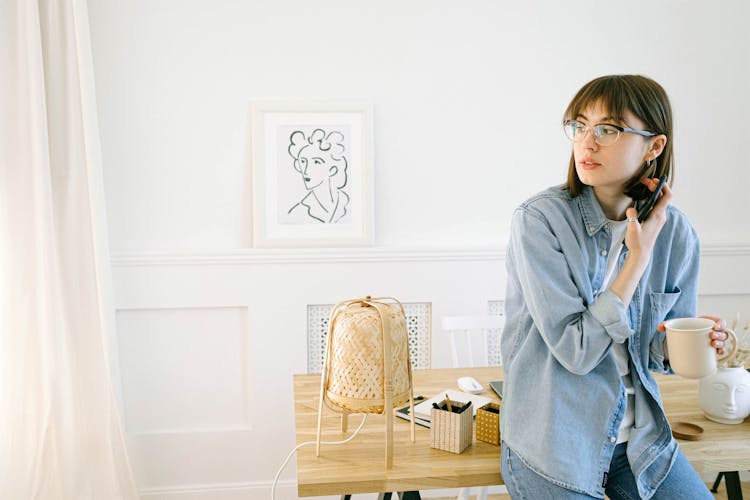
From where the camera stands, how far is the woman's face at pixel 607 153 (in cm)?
137

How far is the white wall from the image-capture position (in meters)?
2.54

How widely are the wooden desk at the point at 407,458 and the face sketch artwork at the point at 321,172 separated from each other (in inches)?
38.4

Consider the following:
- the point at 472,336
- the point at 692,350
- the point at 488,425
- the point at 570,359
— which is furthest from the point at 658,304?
the point at 472,336

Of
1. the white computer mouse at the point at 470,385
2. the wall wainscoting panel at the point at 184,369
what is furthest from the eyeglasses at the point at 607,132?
the wall wainscoting panel at the point at 184,369

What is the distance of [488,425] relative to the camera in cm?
155

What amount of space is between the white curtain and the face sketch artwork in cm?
72

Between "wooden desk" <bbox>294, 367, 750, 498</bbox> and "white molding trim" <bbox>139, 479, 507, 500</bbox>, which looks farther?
"white molding trim" <bbox>139, 479, 507, 500</bbox>

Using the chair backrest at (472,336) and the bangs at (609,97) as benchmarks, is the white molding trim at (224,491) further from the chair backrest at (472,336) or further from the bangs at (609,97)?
the bangs at (609,97)

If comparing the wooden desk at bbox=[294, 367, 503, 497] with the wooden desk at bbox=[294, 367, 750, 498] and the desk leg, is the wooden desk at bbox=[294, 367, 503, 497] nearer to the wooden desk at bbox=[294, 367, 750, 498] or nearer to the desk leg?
the wooden desk at bbox=[294, 367, 750, 498]

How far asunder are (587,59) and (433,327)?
4.10ft

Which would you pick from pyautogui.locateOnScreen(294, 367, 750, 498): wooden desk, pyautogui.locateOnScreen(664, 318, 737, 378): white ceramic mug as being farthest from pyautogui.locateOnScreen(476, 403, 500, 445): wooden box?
pyautogui.locateOnScreen(664, 318, 737, 378): white ceramic mug

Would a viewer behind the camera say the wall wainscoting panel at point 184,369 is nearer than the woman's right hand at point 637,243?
No

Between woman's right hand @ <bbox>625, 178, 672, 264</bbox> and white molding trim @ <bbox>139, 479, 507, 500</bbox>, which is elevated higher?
woman's right hand @ <bbox>625, 178, 672, 264</bbox>

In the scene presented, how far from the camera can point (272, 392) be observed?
266 centimetres
